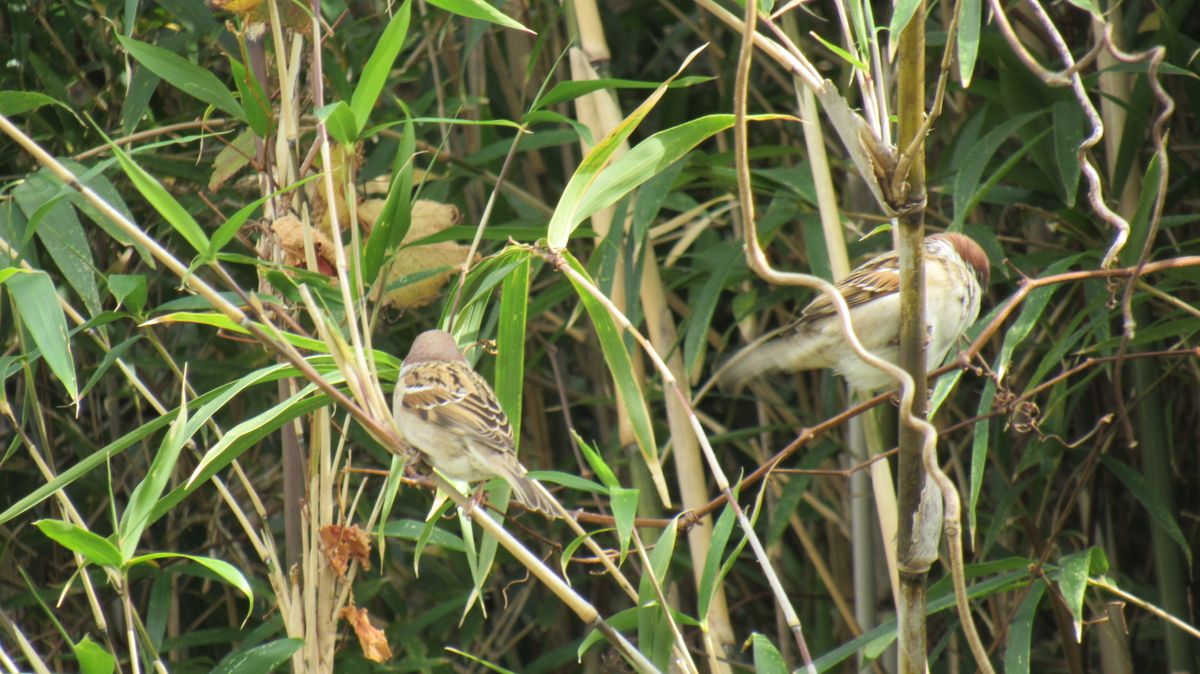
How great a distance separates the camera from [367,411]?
1.79 meters

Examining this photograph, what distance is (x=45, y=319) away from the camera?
209 cm

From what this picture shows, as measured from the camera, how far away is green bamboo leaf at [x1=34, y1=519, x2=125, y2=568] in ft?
5.81

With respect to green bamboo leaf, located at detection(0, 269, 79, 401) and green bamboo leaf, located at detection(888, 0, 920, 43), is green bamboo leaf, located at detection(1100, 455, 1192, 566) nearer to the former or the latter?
green bamboo leaf, located at detection(888, 0, 920, 43)

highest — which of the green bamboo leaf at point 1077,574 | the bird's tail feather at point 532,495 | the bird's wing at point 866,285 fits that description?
the bird's tail feather at point 532,495

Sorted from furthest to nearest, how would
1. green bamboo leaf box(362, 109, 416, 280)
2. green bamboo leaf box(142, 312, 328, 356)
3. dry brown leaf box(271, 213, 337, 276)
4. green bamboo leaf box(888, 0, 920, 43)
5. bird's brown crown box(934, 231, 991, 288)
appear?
bird's brown crown box(934, 231, 991, 288)
dry brown leaf box(271, 213, 337, 276)
green bamboo leaf box(362, 109, 416, 280)
green bamboo leaf box(142, 312, 328, 356)
green bamboo leaf box(888, 0, 920, 43)

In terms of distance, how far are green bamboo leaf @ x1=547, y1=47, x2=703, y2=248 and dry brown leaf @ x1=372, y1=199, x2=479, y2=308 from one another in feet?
2.12

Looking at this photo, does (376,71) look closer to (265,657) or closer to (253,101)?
(253,101)

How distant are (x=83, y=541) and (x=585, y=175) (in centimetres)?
85

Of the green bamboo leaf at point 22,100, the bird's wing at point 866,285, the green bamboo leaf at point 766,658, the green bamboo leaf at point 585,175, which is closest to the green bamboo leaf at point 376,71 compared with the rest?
the green bamboo leaf at point 585,175

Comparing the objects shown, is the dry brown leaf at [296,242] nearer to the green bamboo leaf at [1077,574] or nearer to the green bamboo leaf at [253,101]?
the green bamboo leaf at [253,101]

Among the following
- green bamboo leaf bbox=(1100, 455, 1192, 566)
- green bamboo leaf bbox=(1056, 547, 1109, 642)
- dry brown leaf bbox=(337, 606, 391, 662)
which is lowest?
green bamboo leaf bbox=(1100, 455, 1192, 566)

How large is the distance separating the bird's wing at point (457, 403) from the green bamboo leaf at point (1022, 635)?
40.0 inches

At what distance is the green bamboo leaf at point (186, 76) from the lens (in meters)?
2.12

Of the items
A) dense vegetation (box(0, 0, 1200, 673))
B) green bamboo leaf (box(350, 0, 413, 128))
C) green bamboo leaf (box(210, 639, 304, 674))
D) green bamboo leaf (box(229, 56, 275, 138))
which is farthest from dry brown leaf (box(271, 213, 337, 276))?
green bamboo leaf (box(210, 639, 304, 674))
